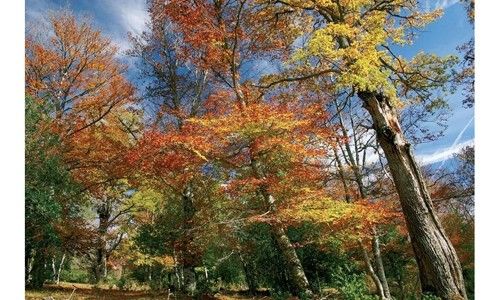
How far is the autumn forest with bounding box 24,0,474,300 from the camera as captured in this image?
5.64m

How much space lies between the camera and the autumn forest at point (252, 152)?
5637mm

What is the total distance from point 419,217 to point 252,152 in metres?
3.38

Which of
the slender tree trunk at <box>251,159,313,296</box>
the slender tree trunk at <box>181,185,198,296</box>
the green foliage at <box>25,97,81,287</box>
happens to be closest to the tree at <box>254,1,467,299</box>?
the slender tree trunk at <box>251,159,313,296</box>

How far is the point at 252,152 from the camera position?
7773 mm

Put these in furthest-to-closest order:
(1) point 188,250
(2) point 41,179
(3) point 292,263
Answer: (1) point 188,250 < (3) point 292,263 < (2) point 41,179

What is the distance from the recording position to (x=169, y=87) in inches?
436

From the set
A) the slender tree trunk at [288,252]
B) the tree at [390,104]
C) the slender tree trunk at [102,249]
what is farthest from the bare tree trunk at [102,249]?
the tree at [390,104]

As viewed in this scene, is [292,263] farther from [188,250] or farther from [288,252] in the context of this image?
[188,250]

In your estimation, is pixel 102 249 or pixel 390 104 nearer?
pixel 390 104

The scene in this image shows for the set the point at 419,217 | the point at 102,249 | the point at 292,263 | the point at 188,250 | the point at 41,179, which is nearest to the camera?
the point at 419,217

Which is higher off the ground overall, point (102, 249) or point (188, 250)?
point (102, 249)

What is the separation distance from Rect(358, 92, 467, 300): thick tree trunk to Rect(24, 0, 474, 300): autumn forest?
0.02 metres

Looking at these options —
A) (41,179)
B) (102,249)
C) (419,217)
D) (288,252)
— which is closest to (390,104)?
(419,217)
